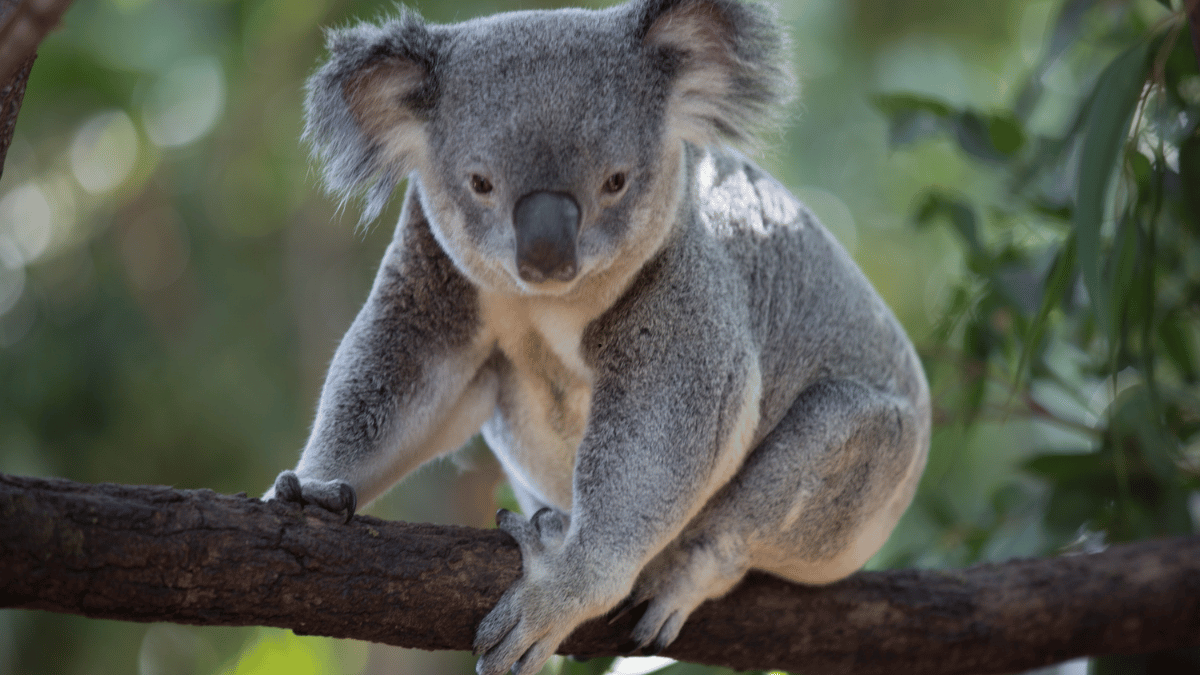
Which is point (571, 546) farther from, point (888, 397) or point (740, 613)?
point (888, 397)

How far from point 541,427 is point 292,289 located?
16.7ft

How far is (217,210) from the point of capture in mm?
8359

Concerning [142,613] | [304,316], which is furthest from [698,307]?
[304,316]

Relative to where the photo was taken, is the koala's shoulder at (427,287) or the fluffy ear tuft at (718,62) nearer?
the fluffy ear tuft at (718,62)

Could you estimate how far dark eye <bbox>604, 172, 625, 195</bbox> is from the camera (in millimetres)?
2219

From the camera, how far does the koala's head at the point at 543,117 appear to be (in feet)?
7.02

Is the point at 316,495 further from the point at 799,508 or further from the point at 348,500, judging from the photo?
the point at 799,508

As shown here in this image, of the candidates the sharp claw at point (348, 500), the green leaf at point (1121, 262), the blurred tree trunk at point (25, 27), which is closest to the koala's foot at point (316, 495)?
the sharp claw at point (348, 500)

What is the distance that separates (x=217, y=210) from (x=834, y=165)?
289 inches

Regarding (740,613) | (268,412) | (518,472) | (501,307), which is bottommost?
(268,412)

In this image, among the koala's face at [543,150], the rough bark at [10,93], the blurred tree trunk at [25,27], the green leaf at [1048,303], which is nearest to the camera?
the blurred tree trunk at [25,27]

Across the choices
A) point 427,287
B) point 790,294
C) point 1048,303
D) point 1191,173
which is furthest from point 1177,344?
point 427,287

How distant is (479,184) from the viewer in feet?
7.30

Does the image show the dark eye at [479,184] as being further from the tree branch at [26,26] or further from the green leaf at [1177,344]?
the green leaf at [1177,344]
